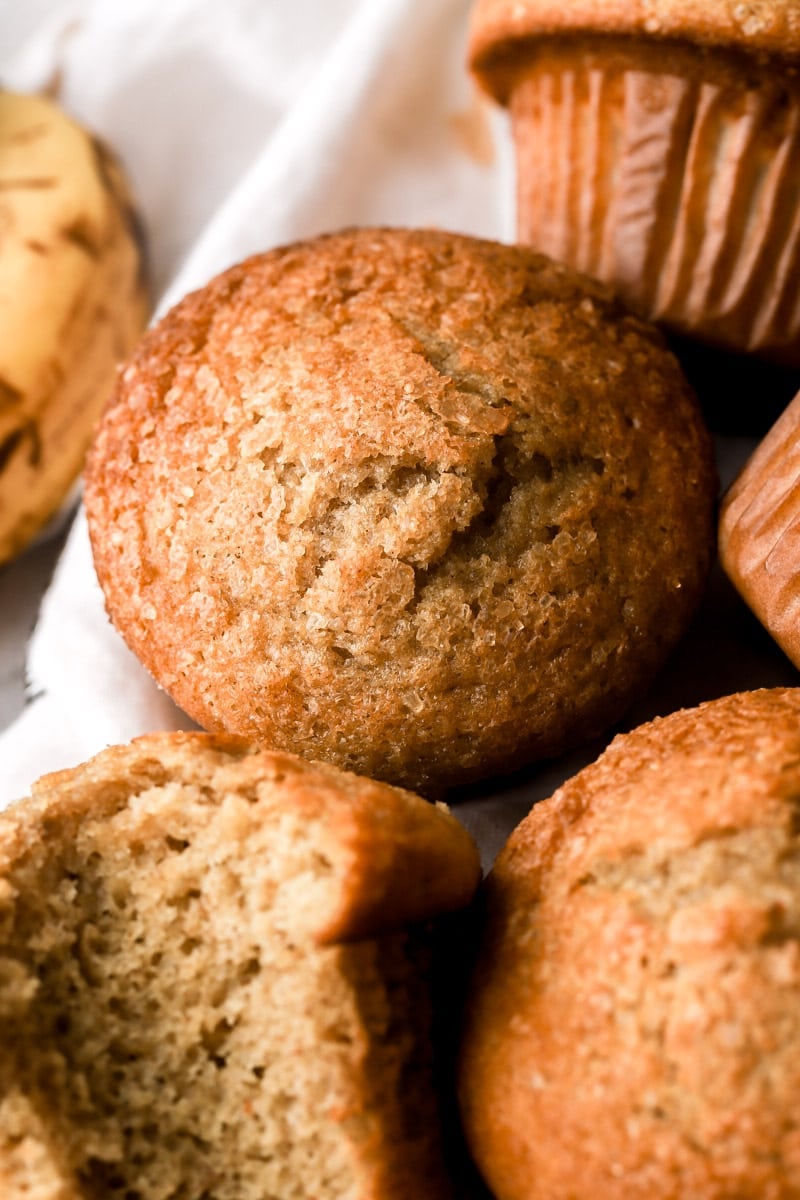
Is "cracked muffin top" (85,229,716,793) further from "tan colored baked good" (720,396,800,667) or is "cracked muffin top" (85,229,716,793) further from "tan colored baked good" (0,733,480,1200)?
"tan colored baked good" (0,733,480,1200)

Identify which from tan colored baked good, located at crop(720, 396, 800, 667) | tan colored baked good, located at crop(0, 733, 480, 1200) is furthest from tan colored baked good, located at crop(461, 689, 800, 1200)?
tan colored baked good, located at crop(720, 396, 800, 667)

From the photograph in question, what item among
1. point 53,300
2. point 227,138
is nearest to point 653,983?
point 53,300

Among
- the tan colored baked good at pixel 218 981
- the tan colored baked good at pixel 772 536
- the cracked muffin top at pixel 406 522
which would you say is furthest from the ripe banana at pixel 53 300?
the tan colored baked good at pixel 772 536

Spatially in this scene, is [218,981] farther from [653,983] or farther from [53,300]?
[53,300]

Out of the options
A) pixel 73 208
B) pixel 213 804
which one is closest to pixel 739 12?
pixel 213 804

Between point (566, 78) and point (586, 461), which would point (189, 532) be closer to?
point (586, 461)
